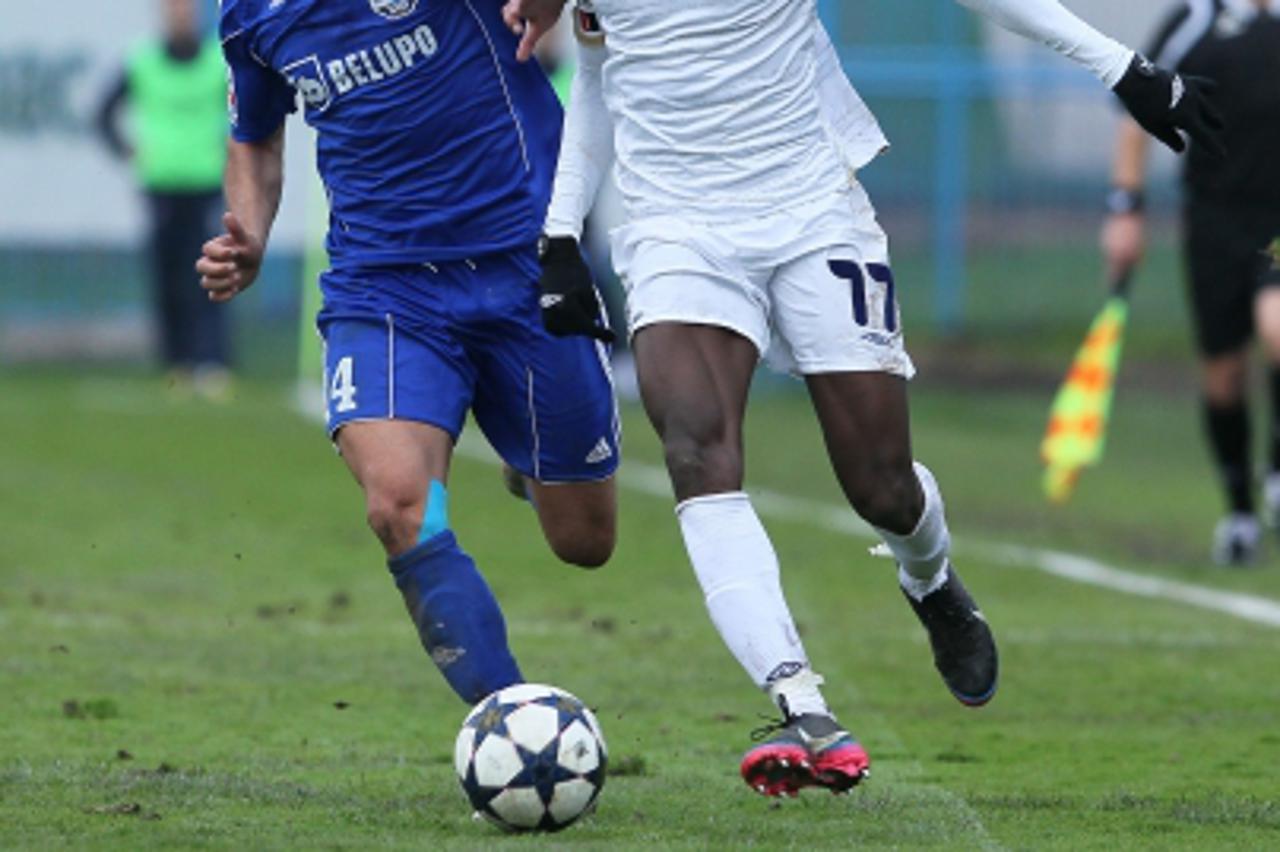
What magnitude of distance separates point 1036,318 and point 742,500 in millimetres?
17295

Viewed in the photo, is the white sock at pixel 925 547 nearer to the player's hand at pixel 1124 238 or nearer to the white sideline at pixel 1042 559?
the white sideline at pixel 1042 559

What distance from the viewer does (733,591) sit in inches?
233

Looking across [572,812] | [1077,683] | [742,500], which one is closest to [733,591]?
[742,500]

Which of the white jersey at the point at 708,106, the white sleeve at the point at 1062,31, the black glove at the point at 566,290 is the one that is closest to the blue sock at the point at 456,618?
the black glove at the point at 566,290

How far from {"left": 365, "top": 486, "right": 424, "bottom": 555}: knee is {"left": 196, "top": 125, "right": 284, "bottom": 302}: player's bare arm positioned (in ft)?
2.88

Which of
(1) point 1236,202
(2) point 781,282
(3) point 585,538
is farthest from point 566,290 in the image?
(1) point 1236,202

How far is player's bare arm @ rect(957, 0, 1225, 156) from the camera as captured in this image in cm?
621

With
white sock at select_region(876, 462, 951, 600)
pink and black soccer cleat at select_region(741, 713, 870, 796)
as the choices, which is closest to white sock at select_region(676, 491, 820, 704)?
pink and black soccer cleat at select_region(741, 713, 870, 796)

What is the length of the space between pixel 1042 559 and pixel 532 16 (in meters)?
5.74

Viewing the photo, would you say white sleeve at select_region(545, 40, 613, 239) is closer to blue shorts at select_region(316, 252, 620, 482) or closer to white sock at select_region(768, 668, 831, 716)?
blue shorts at select_region(316, 252, 620, 482)

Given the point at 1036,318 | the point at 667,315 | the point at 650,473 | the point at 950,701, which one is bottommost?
the point at 1036,318

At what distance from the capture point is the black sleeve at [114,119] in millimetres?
20359

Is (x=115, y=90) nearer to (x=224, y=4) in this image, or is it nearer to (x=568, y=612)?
(x=568, y=612)

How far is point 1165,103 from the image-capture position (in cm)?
621
